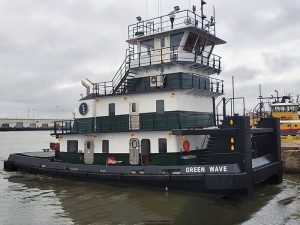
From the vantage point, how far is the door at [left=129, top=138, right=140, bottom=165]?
1380 centimetres

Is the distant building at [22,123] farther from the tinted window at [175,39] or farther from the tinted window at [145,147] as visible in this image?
the tinted window at [145,147]

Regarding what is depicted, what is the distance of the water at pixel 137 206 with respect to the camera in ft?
33.4

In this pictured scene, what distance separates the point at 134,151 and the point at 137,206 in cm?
294

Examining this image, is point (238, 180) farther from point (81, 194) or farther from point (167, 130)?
point (81, 194)

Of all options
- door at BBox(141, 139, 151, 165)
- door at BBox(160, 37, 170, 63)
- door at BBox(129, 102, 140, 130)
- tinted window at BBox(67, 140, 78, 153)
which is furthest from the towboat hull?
door at BBox(160, 37, 170, 63)

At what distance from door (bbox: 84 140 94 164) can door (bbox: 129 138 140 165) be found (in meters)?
2.18

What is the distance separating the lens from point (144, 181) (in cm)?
1319

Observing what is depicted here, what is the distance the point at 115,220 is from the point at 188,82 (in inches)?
277

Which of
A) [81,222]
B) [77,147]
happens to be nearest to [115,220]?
[81,222]

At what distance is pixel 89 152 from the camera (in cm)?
1534

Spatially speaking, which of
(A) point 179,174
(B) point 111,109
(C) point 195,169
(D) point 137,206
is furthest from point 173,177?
(B) point 111,109

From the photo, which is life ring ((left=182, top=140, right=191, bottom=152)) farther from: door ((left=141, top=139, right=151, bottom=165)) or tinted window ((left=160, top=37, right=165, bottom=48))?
tinted window ((left=160, top=37, right=165, bottom=48))

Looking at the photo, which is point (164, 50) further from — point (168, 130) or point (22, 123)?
point (22, 123)

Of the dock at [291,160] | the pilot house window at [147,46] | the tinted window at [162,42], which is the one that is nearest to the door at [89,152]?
the pilot house window at [147,46]
